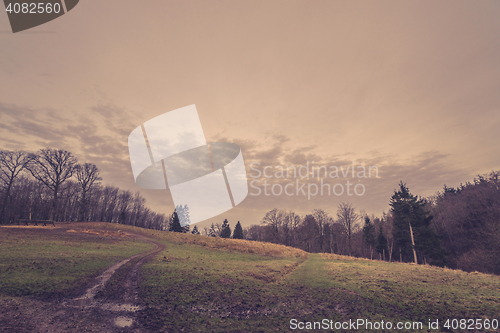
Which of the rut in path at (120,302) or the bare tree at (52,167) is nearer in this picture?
the rut in path at (120,302)

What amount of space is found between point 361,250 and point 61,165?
9254cm

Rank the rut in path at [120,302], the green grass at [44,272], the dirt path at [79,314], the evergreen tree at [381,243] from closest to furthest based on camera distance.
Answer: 1. the dirt path at [79,314]
2. the rut in path at [120,302]
3. the green grass at [44,272]
4. the evergreen tree at [381,243]

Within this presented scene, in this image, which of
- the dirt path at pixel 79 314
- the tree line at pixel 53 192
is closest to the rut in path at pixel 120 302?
the dirt path at pixel 79 314

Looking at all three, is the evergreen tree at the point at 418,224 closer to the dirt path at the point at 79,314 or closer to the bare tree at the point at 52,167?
the dirt path at the point at 79,314

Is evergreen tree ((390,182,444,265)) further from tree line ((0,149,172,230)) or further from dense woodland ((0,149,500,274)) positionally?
tree line ((0,149,172,230))

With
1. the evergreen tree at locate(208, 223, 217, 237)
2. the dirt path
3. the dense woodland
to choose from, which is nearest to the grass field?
the dirt path

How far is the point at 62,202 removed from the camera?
64.8 metres

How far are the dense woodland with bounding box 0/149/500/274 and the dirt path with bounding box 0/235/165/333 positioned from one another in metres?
41.1

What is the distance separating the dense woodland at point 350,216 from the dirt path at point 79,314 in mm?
41150

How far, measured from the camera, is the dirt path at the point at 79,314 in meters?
6.27

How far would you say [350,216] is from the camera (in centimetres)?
6381

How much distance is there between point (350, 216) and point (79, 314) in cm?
6862

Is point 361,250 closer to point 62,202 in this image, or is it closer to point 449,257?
point 449,257

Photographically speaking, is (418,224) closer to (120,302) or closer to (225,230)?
(120,302)
